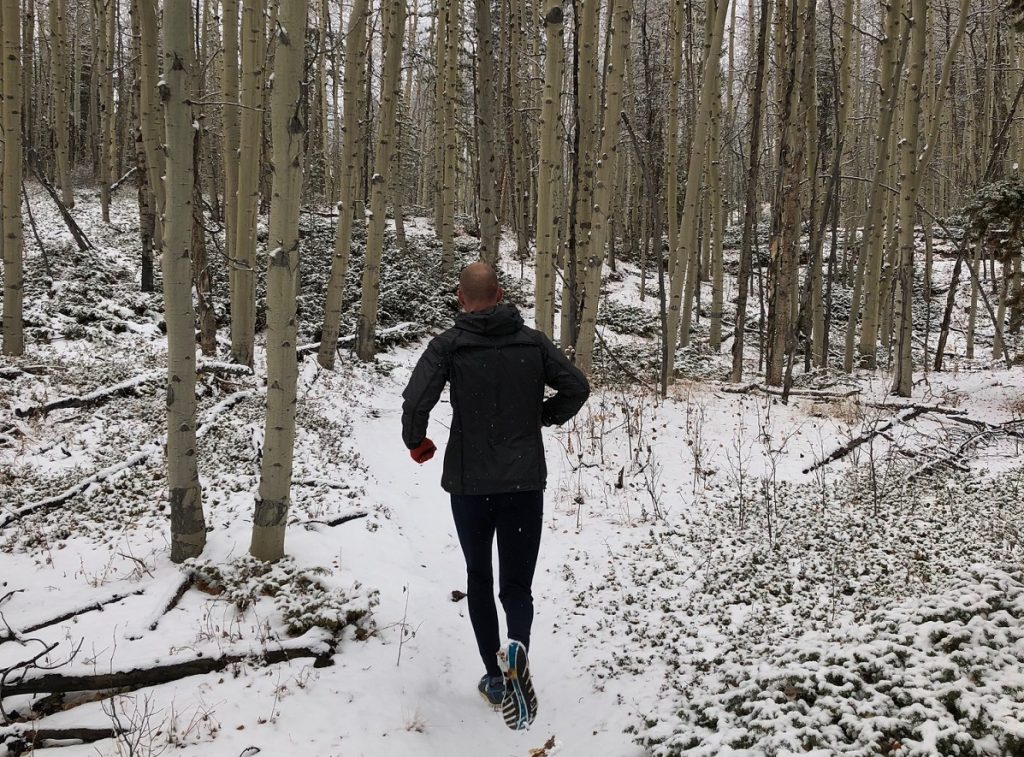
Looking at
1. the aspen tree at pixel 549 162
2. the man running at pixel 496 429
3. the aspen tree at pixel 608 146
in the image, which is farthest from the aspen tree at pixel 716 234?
the man running at pixel 496 429

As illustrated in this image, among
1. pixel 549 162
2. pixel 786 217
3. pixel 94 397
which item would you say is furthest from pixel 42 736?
pixel 786 217

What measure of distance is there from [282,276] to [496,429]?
1.74 meters

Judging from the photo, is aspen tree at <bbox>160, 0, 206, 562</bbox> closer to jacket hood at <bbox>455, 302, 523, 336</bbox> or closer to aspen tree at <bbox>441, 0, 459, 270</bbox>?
jacket hood at <bbox>455, 302, 523, 336</bbox>

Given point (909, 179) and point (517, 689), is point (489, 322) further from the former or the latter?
point (909, 179)

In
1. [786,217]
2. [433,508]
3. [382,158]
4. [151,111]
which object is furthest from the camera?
[786,217]

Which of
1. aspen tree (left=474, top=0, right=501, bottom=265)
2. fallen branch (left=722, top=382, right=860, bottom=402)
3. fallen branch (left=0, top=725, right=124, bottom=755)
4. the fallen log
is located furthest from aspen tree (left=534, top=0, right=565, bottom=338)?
fallen branch (left=0, top=725, right=124, bottom=755)

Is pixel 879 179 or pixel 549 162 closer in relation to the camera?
pixel 549 162

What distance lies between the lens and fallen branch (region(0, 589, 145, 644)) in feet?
10.5

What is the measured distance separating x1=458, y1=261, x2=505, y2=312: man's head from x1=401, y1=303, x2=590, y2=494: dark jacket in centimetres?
5

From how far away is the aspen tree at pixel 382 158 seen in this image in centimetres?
959

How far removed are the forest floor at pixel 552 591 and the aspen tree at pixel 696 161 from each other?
11.2ft

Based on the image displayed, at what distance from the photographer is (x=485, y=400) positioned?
10.2 feet

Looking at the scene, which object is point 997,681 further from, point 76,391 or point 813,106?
point 813,106

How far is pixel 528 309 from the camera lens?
1697 cm
